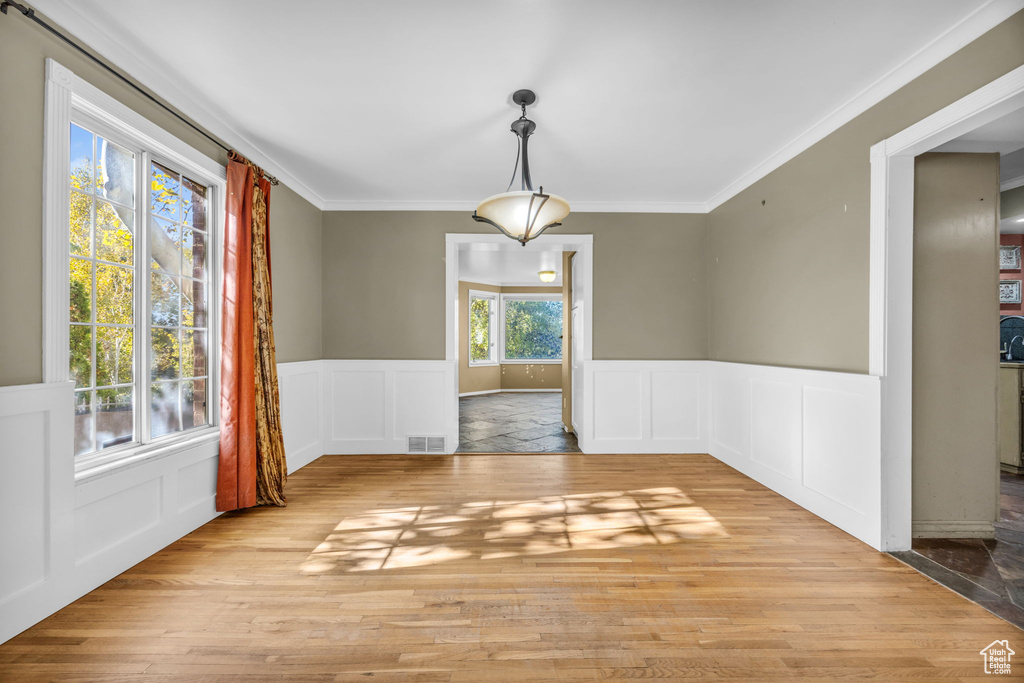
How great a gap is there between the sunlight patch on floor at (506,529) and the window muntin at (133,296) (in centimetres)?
129

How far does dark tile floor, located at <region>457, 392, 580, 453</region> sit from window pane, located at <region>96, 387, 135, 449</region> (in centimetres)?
293

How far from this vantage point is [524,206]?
2.64 meters

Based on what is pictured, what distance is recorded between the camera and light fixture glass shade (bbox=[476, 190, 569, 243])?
8.52ft

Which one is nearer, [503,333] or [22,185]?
[22,185]

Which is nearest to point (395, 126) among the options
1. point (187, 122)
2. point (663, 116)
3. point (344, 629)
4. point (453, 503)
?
point (187, 122)

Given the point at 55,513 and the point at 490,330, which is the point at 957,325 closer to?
the point at 55,513

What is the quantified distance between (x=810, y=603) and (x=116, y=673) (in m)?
2.79

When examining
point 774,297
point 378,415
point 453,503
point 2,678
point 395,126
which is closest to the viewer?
point 2,678

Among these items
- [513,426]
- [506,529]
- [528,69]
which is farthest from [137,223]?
[513,426]

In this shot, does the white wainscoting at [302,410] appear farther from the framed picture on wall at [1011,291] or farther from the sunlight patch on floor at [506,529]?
the framed picture on wall at [1011,291]

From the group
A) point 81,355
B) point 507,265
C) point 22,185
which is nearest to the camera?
point 22,185

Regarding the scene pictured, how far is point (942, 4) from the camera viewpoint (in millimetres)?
1887

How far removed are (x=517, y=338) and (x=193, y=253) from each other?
803 centimetres

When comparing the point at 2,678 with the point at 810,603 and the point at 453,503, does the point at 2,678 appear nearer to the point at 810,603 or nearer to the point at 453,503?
the point at 453,503
